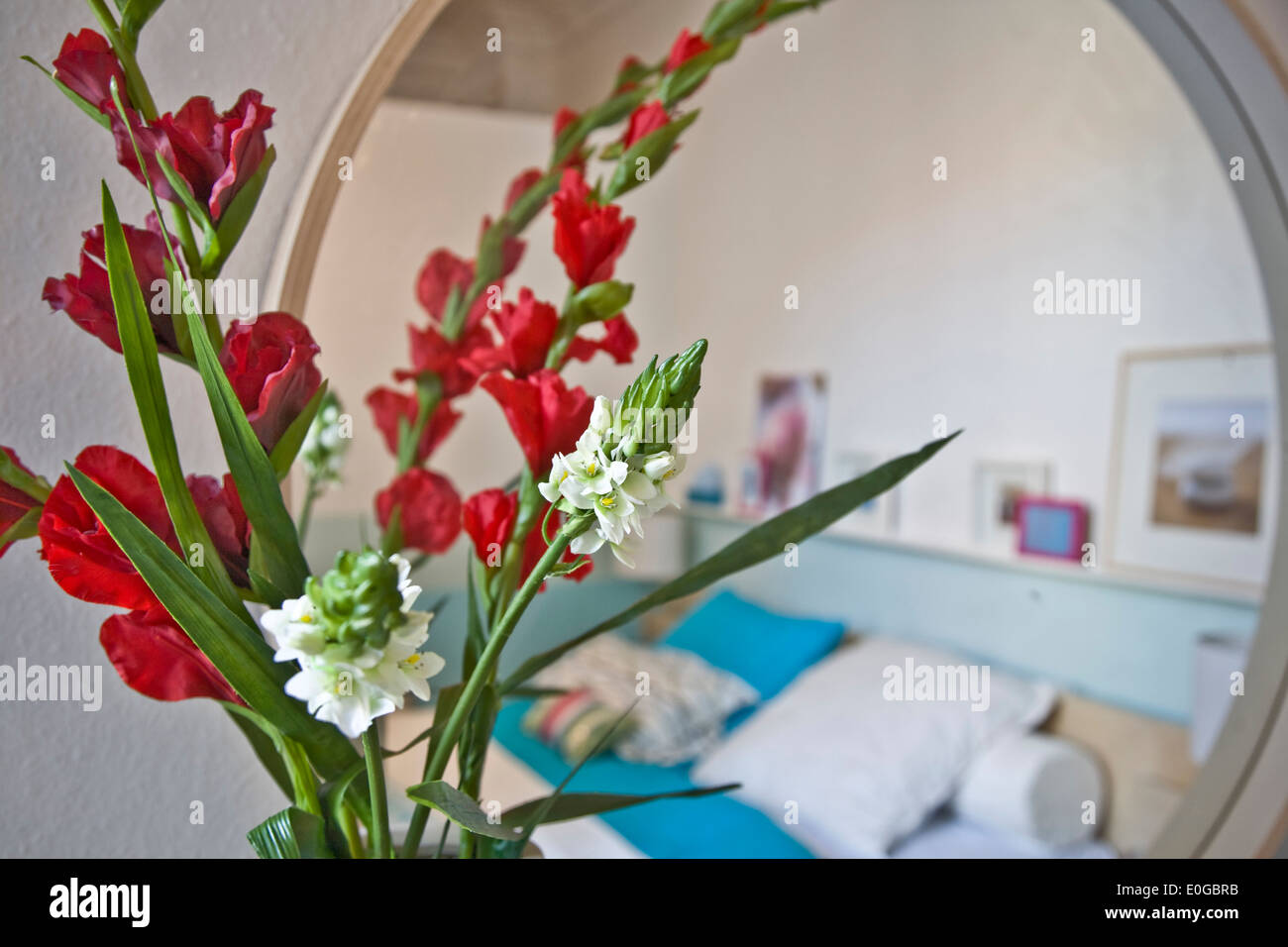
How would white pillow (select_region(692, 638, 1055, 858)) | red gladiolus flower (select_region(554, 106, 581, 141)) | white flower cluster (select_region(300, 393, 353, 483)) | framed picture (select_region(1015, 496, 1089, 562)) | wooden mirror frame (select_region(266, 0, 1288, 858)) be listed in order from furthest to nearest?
framed picture (select_region(1015, 496, 1089, 562)) < white pillow (select_region(692, 638, 1055, 858)) < white flower cluster (select_region(300, 393, 353, 483)) < wooden mirror frame (select_region(266, 0, 1288, 858)) < red gladiolus flower (select_region(554, 106, 581, 141))

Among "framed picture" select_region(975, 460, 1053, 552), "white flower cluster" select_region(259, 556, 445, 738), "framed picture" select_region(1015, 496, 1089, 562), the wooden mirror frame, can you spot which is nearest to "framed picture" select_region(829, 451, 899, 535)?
"framed picture" select_region(975, 460, 1053, 552)

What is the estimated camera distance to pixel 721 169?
379 cm

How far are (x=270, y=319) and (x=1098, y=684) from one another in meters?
2.35

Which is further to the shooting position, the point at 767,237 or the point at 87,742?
the point at 767,237

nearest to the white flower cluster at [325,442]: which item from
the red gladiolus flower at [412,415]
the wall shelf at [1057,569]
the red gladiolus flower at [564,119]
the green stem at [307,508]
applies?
the green stem at [307,508]

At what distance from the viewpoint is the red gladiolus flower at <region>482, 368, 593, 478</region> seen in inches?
19.7

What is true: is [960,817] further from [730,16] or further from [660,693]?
[730,16]

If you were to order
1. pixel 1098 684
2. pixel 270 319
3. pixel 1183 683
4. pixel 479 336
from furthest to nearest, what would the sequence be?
1. pixel 1098 684
2. pixel 1183 683
3. pixel 479 336
4. pixel 270 319

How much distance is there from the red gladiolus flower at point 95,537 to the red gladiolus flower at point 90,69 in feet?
0.58

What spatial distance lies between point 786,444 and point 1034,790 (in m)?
1.55

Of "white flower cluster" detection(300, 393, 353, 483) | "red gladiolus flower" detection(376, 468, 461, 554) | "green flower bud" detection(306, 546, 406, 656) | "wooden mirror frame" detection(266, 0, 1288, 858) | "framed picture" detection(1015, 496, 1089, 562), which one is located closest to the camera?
"green flower bud" detection(306, 546, 406, 656)

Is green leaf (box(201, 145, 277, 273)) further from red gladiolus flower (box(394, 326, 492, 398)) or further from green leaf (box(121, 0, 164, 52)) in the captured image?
red gladiolus flower (box(394, 326, 492, 398))
